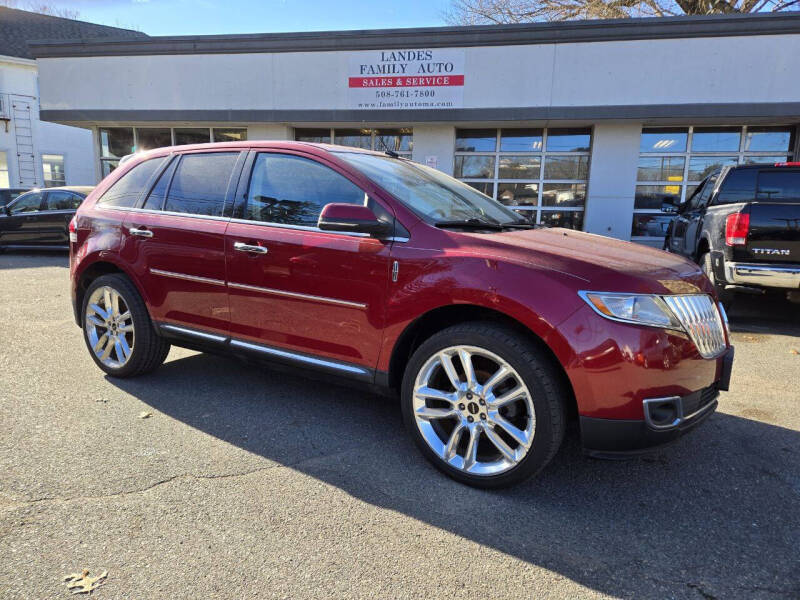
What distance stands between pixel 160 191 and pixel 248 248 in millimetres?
1164

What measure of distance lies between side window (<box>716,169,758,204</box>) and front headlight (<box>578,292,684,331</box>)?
586cm

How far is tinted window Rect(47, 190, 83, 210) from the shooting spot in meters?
12.2

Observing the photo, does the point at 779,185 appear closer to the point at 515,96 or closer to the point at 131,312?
the point at 515,96

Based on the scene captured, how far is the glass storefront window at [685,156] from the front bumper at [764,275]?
6.43 metres

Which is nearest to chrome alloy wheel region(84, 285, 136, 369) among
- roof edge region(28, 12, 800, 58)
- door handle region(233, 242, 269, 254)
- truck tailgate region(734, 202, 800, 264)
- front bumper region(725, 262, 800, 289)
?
door handle region(233, 242, 269, 254)

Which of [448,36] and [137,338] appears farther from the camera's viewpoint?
[448,36]

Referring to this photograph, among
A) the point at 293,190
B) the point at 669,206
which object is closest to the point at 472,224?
the point at 293,190

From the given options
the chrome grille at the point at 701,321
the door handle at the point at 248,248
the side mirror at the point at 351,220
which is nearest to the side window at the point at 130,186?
the door handle at the point at 248,248

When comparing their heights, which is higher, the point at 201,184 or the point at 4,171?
the point at 4,171

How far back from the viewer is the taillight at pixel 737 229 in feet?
19.6

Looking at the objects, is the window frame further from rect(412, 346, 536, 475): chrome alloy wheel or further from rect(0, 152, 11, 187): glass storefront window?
rect(0, 152, 11, 187): glass storefront window

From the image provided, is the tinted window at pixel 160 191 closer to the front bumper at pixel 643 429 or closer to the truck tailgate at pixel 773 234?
the front bumper at pixel 643 429

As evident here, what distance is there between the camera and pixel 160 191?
4012 millimetres

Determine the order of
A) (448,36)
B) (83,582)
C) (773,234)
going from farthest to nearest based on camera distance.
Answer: (448,36)
(773,234)
(83,582)
